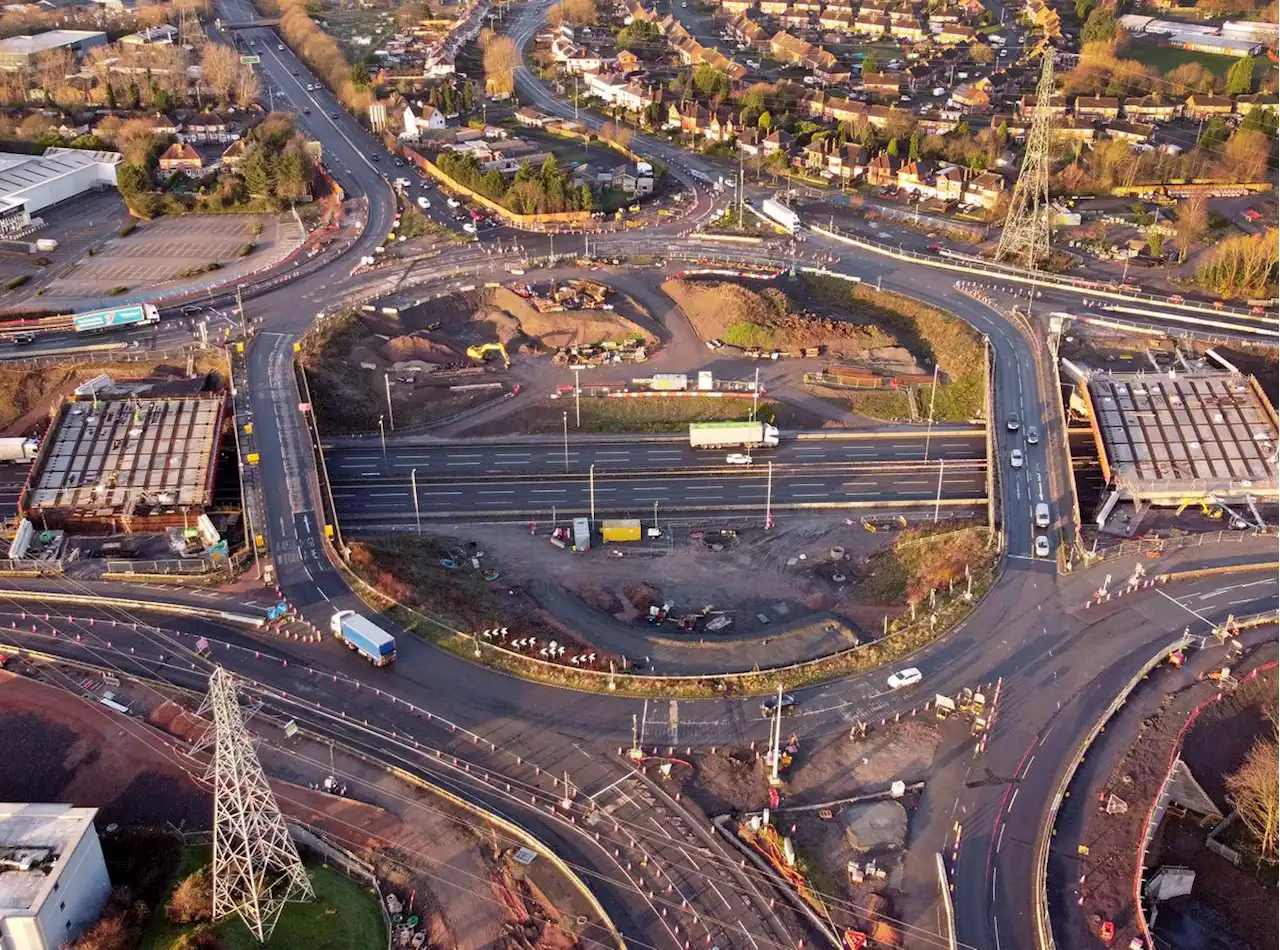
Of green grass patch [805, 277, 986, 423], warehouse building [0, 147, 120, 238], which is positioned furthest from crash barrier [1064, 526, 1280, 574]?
warehouse building [0, 147, 120, 238]

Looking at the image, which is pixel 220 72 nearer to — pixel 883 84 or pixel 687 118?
pixel 687 118

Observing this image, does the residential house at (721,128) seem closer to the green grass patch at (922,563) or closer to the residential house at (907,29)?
the residential house at (907,29)

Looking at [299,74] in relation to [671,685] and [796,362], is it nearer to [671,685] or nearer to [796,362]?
[796,362]

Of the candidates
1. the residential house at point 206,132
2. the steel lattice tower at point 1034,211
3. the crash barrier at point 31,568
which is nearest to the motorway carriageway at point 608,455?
the crash barrier at point 31,568

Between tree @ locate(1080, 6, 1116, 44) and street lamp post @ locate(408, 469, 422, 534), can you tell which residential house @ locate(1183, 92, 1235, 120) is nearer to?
tree @ locate(1080, 6, 1116, 44)

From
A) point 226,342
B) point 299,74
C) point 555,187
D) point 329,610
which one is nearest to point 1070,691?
point 329,610

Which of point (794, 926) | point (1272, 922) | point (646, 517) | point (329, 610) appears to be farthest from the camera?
point (646, 517)
